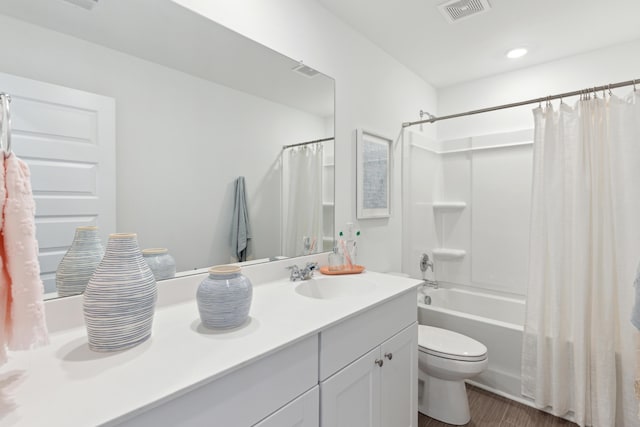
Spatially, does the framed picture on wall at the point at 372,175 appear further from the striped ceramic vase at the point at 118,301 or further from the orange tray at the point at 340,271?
the striped ceramic vase at the point at 118,301

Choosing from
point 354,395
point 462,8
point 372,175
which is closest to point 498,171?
point 372,175

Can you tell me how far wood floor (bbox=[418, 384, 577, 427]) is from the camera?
1779mm

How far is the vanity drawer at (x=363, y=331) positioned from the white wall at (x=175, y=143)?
0.60 metres

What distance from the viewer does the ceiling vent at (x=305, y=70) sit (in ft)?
5.39

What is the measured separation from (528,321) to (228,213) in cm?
193

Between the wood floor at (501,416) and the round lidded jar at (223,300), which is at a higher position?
the round lidded jar at (223,300)

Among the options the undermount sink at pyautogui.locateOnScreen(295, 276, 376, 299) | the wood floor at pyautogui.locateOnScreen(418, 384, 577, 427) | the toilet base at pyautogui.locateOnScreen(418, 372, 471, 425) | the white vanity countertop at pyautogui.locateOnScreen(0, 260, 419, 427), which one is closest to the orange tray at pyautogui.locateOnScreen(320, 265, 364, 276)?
the undermount sink at pyautogui.locateOnScreen(295, 276, 376, 299)

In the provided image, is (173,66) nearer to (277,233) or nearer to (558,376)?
(277,233)

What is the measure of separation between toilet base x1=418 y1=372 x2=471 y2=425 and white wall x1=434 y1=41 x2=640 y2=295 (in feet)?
3.88

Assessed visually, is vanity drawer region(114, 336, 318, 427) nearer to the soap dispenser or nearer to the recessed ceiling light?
the soap dispenser

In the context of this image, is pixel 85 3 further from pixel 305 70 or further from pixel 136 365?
pixel 136 365

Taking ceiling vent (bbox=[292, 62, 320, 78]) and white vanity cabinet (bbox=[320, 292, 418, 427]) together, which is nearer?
white vanity cabinet (bbox=[320, 292, 418, 427])

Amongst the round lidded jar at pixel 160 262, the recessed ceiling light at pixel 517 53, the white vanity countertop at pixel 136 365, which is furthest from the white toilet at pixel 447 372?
the recessed ceiling light at pixel 517 53

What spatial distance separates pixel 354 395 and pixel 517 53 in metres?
2.65
